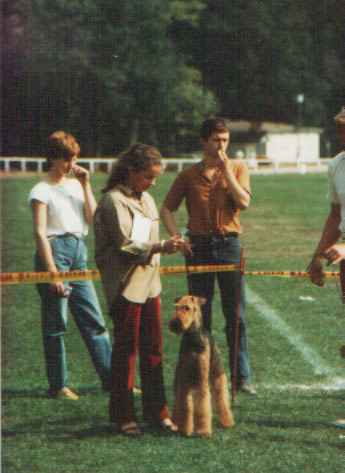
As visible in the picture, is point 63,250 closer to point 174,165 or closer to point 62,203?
point 62,203

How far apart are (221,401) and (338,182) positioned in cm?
149

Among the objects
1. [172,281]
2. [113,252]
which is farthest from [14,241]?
[113,252]

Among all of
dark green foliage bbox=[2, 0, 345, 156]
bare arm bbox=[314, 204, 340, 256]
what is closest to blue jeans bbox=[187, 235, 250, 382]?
bare arm bbox=[314, 204, 340, 256]

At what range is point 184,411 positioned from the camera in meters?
5.84

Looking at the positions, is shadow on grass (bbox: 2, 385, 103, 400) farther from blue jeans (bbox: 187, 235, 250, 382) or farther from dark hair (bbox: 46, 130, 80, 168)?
dark hair (bbox: 46, 130, 80, 168)

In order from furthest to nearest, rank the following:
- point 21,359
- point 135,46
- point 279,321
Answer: point 135,46
point 279,321
point 21,359

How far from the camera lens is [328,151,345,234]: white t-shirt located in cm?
576

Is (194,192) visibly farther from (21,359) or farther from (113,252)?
(21,359)

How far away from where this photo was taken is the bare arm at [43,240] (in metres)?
6.64

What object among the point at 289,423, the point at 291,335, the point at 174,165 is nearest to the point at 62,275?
the point at 289,423

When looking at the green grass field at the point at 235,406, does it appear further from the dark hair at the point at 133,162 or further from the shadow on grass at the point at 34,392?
the dark hair at the point at 133,162

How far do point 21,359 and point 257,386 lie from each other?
214 centimetres

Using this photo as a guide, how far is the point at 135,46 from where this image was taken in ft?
180

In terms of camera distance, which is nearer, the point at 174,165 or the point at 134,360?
the point at 134,360
